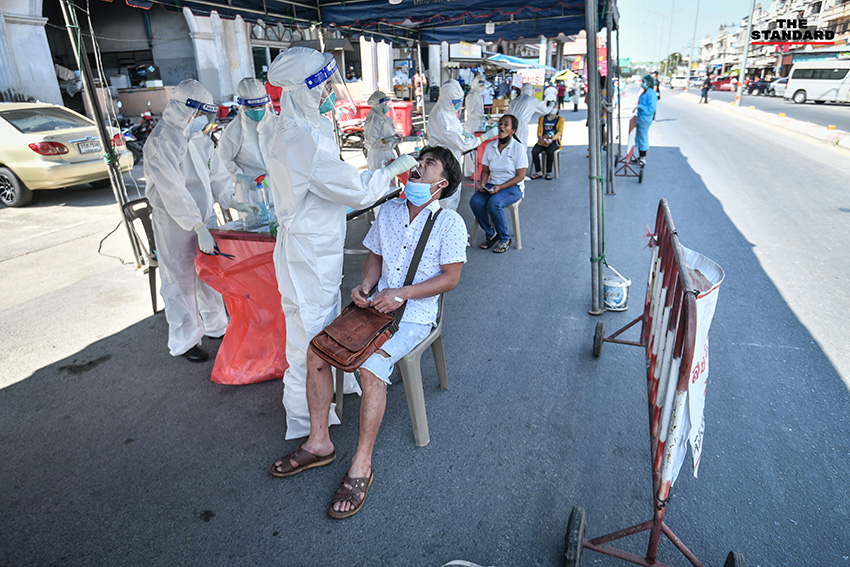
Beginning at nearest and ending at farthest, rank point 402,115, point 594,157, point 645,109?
point 594,157
point 645,109
point 402,115

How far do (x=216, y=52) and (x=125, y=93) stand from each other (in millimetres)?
3147

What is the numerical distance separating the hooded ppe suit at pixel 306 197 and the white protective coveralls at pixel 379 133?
4867 millimetres

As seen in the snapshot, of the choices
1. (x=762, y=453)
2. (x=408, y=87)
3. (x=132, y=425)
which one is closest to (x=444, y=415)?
(x=762, y=453)

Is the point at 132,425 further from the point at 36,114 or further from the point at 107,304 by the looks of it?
the point at 36,114

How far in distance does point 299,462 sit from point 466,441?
88 centimetres

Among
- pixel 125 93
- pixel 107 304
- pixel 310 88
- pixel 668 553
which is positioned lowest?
pixel 668 553

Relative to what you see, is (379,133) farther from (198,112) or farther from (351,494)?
(351,494)

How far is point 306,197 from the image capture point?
8.16 ft

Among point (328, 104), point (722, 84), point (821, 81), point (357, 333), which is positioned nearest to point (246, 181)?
point (328, 104)

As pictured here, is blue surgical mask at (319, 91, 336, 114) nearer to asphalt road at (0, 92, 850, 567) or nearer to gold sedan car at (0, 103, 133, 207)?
asphalt road at (0, 92, 850, 567)

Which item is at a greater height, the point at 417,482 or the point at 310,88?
the point at 310,88

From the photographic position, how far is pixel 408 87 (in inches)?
934

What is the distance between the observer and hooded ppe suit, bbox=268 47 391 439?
2.41 meters

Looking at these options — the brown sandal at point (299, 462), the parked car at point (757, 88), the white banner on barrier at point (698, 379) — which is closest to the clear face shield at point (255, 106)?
the brown sandal at point (299, 462)
